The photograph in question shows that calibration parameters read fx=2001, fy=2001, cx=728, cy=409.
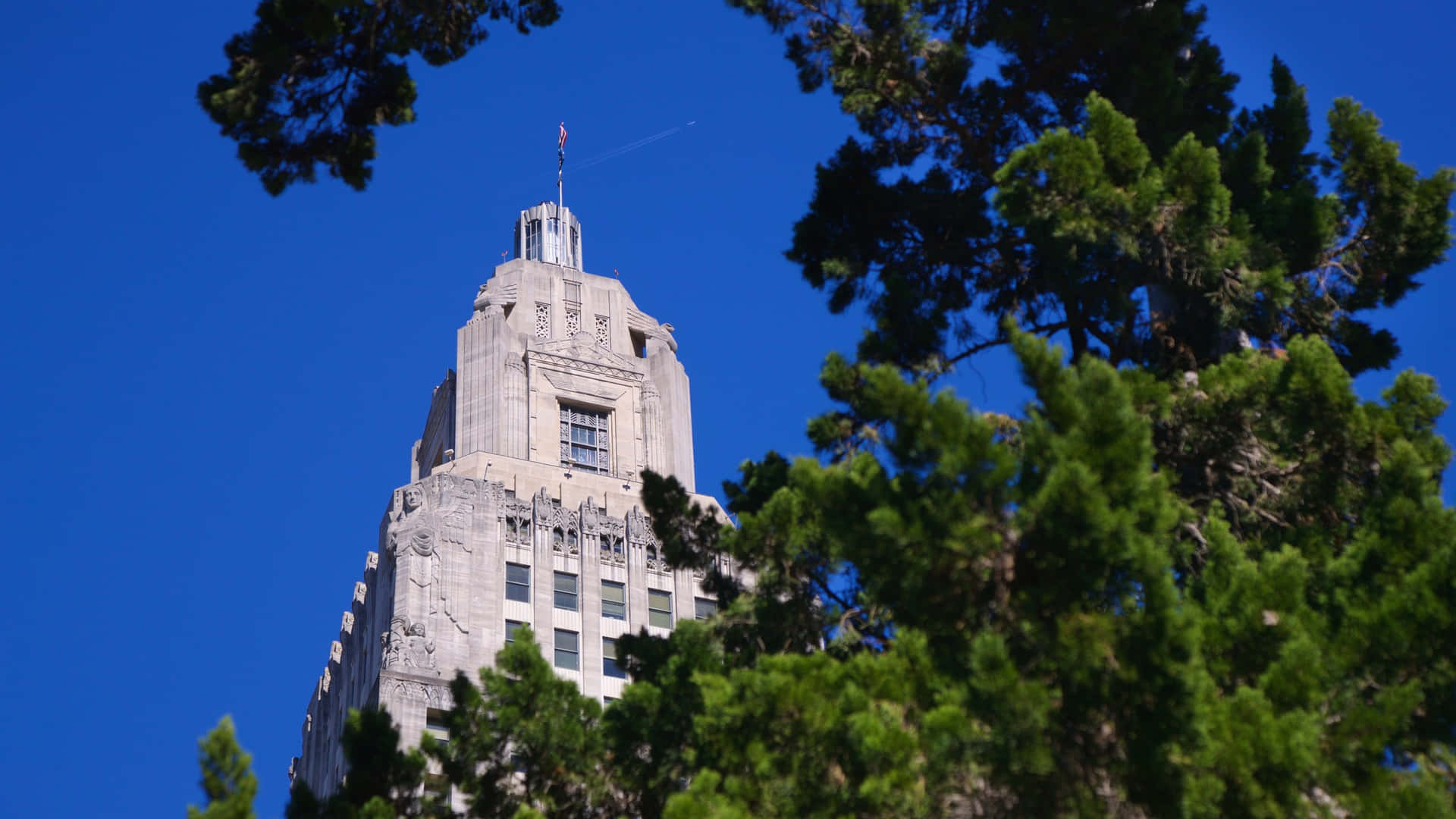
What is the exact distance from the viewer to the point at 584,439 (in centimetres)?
6612

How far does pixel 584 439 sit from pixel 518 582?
7519mm

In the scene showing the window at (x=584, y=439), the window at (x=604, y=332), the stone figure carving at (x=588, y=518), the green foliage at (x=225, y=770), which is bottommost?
the green foliage at (x=225, y=770)

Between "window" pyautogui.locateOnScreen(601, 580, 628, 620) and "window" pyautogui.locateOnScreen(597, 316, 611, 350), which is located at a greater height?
"window" pyautogui.locateOnScreen(597, 316, 611, 350)

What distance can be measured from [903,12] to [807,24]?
1347 millimetres

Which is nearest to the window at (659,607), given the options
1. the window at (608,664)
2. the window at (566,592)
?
the window at (608,664)

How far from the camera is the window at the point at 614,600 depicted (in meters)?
60.5

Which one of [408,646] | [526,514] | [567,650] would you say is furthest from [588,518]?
[408,646]

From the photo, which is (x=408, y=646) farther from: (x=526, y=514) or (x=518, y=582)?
(x=526, y=514)

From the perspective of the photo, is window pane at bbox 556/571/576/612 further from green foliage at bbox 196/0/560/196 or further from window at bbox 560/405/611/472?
green foliage at bbox 196/0/560/196

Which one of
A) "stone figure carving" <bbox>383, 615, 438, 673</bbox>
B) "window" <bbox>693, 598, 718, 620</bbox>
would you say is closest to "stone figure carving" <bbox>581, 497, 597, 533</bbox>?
"window" <bbox>693, 598, 718, 620</bbox>

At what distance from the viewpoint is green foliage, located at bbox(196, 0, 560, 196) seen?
23391mm

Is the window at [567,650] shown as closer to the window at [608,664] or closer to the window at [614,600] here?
the window at [608,664]

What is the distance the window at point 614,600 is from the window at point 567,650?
4.76ft

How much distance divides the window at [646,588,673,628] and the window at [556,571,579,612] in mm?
2291
